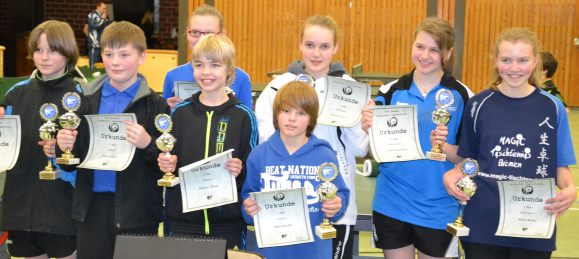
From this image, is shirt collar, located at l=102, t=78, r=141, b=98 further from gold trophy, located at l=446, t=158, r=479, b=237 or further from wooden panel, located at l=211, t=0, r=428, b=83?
wooden panel, located at l=211, t=0, r=428, b=83

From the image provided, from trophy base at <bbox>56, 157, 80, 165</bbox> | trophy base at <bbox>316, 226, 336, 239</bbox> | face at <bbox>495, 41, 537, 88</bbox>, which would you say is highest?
face at <bbox>495, 41, 537, 88</bbox>

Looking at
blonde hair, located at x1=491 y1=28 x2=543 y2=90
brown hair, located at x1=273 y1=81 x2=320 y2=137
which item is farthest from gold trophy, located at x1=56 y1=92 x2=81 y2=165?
blonde hair, located at x1=491 y1=28 x2=543 y2=90

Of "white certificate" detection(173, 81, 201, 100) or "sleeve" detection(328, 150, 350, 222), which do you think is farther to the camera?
"white certificate" detection(173, 81, 201, 100)

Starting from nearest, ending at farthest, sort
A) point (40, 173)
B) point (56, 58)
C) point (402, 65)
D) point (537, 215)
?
point (537, 215), point (40, 173), point (56, 58), point (402, 65)

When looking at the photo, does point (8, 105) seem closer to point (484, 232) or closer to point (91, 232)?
point (91, 232)

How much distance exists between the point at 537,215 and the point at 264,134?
Result: 1386 millimetres

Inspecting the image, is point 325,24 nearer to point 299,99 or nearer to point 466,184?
point 299,99

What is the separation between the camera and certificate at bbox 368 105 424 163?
11.7 feet

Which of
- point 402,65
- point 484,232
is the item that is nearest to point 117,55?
point 484,232

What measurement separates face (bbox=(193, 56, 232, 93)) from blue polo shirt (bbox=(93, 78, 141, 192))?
0.37 meters

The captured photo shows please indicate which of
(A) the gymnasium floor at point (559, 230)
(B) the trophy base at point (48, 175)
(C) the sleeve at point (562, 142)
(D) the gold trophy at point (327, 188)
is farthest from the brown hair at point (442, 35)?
(B) the trophy base at point (48, 175)

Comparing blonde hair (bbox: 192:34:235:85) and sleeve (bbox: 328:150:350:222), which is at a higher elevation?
blonde hair (bbox: 192:34:235:85)

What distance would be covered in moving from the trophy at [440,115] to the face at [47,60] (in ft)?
6.39

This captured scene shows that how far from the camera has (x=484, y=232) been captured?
3354mm
